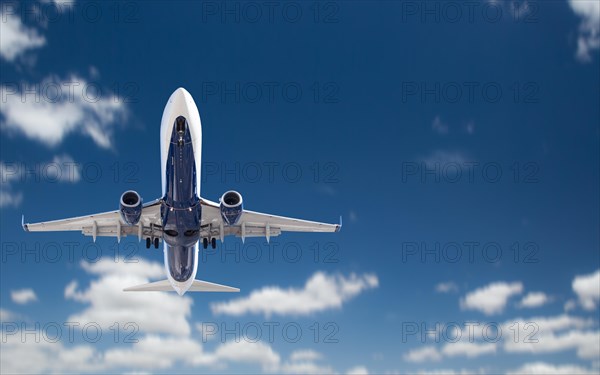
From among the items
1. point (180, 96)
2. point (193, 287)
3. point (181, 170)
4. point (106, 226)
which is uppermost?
point (180, 96)

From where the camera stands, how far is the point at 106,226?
3709 centimetres

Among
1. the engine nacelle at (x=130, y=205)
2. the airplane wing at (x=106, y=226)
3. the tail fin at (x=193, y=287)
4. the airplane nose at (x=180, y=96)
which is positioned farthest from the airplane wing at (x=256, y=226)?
the airplane nose at (x=180, y=96)

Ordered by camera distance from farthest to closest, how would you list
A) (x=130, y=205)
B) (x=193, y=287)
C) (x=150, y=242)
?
(x=193, y=287) → (x=150, y=242) → (x=130, y=205)

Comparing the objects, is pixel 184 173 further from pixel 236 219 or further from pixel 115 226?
pixel 115 226

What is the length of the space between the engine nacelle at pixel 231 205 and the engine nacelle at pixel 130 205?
411cm

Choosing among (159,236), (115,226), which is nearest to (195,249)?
(159,236)

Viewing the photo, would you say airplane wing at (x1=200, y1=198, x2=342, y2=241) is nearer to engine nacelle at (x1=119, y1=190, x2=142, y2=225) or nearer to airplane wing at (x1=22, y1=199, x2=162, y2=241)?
airplane wing at (x1=22, y1=199, x2=162, y2=241)

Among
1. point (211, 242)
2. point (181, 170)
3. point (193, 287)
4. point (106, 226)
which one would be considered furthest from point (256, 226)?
point (181, 170)

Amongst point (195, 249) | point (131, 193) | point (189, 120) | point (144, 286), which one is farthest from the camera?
point (144, 286)

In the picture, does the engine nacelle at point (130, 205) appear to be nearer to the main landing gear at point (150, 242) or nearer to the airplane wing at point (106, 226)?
the airplane wing at point (106, 226)

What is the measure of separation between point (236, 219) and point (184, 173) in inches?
164

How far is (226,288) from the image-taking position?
44562 mm

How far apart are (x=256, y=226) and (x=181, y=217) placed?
24.5 feet

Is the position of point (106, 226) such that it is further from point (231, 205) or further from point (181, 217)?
point (231, 205)
